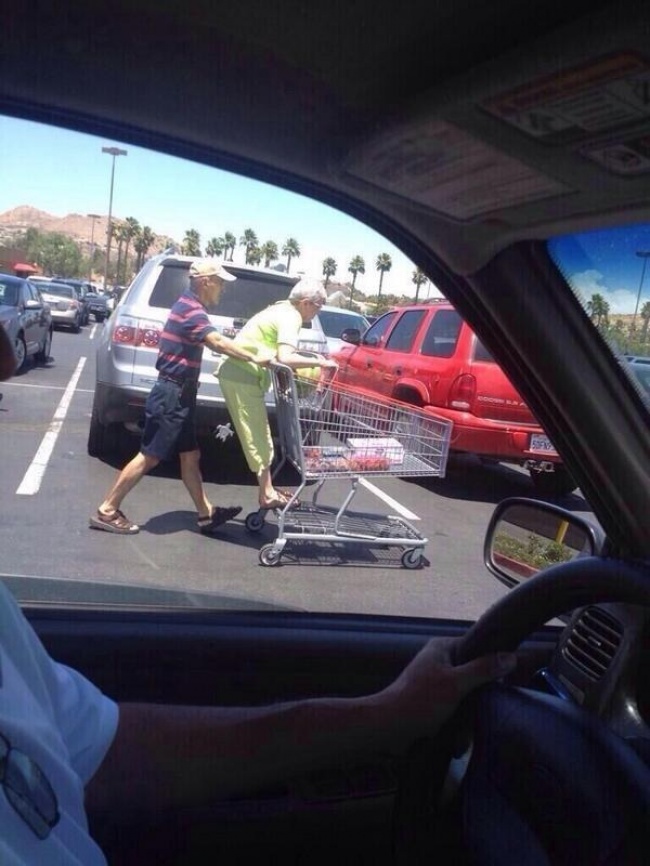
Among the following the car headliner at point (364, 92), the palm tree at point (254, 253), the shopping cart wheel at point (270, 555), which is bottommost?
the shopping cart wheel at point (270, 555)

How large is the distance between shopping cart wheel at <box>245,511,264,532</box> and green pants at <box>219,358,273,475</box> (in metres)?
0.29

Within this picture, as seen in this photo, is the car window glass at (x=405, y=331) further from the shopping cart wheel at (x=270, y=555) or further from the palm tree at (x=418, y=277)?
the palm tree at (x=418, y=277)

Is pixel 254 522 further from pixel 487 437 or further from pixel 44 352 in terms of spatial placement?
pixel 44 352

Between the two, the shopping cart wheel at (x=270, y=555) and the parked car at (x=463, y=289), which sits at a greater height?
the parked car at (x=463, y=289)

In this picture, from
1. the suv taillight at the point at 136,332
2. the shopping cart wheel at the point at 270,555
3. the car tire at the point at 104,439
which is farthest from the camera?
the car tire at the point at 104,439

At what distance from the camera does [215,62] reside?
65.5 inches

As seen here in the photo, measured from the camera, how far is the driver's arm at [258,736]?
1.71 meters

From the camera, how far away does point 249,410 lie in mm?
5770

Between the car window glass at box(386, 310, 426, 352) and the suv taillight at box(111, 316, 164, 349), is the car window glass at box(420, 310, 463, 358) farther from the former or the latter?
the suv taillight at box(111, 316, 164, 349)

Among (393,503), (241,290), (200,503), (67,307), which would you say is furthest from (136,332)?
(67,307)

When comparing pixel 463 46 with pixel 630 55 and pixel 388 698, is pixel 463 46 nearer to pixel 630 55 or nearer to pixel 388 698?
pixel 630 55

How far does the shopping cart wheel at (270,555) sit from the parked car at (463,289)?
2.48 m

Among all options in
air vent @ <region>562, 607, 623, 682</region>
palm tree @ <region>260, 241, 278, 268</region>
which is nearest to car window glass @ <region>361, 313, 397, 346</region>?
palm tree @ <region>260, 241, 278, 268</region>

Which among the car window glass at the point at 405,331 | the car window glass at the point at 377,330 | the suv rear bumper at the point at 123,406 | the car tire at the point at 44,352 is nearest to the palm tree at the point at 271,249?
the suv rear bumper at the point at 123,406
